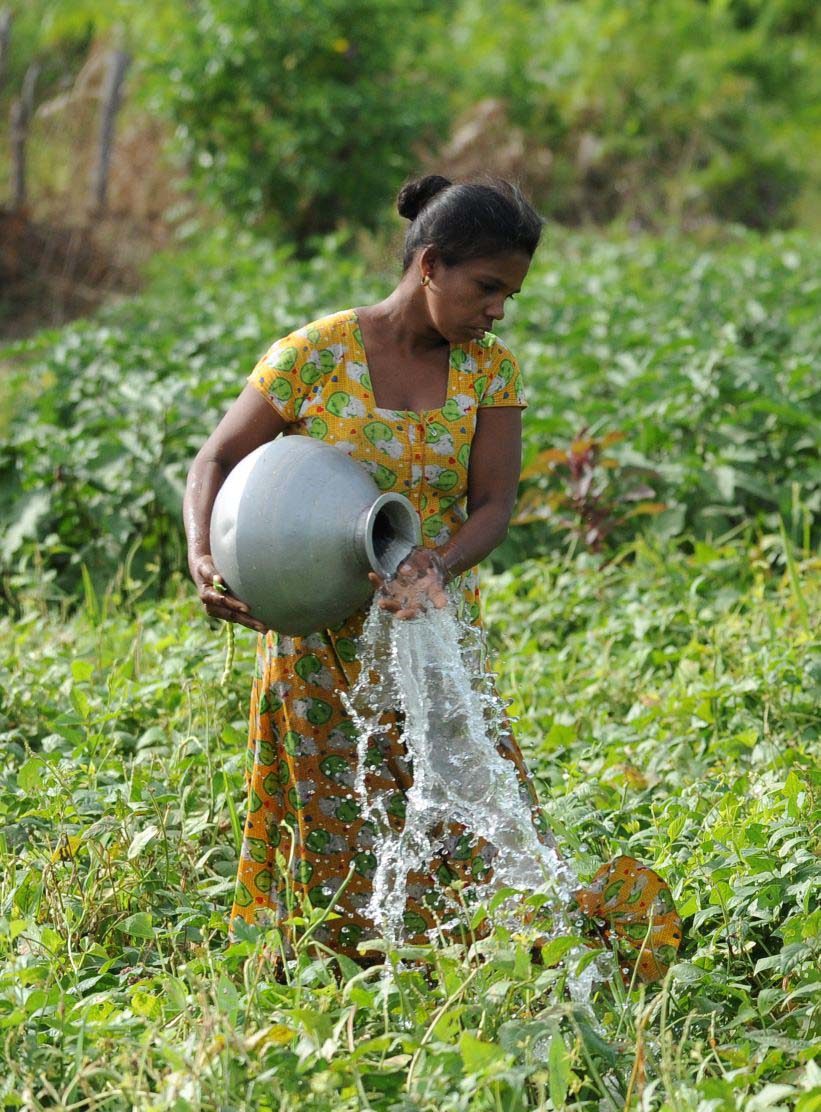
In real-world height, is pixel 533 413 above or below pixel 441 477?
below

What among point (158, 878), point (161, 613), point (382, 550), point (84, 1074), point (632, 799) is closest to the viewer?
point (84, 1074)

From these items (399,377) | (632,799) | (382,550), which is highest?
(399,377)

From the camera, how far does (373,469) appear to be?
254 cm

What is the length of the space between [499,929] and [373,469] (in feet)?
2.61

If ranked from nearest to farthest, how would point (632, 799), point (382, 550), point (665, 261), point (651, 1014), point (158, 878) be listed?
1. point (651, 1014)
2. point (382, 550)
3. point (158, 878)
4. point (632, 799)
5. point (665, 261)

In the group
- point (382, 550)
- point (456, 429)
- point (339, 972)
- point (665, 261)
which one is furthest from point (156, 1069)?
point (665, 261)

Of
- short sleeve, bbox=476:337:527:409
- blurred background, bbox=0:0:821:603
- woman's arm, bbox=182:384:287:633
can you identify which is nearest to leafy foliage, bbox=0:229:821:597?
blurred background, bbox=0:0:821:603

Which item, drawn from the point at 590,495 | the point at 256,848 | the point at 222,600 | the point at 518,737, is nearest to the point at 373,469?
the point at 222,600

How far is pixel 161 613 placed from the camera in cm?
407

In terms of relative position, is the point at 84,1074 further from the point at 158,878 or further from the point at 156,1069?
the point at 158,878

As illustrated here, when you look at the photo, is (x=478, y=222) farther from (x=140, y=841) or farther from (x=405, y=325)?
(x=140, y=841)

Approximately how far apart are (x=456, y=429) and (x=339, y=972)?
97 centimetres

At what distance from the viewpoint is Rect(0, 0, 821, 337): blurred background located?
947cm

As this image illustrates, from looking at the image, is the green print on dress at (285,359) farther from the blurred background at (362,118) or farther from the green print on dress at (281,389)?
the blurred background at (362,118)
